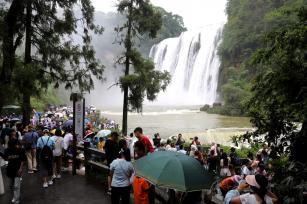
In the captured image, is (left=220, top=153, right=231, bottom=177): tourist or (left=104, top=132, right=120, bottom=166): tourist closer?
(left=104, top=132, right=120, bottom=166): tourist

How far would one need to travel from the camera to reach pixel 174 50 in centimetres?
6078

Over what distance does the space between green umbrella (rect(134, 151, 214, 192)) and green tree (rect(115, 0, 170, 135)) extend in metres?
13.2

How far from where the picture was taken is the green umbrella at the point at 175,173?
456cm

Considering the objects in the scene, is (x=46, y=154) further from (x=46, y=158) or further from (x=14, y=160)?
(x=14, y=160)

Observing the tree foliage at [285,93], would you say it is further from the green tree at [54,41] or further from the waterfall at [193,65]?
the waterfall at [193,65]

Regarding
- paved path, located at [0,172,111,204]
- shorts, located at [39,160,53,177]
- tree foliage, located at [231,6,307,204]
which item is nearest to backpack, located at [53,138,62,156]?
shorts, located at [39,160,53,177]

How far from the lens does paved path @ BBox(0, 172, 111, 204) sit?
8383 millimetres

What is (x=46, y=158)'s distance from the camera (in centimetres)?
923

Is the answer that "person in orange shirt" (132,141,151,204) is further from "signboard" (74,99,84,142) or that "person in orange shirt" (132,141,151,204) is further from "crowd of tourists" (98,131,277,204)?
"signboard" (74,99,84,142)

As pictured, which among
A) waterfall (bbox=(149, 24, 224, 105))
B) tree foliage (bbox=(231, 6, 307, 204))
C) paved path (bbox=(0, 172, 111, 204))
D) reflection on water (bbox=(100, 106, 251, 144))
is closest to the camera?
tree foliage (bbox=(231, 6, 307, 204))

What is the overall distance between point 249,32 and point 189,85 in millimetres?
12359

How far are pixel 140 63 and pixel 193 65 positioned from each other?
1483 inches

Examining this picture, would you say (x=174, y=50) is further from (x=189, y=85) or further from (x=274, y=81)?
(x=274, y=81)

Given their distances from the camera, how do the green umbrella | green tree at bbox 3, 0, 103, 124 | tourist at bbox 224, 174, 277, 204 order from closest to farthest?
tourist at bbox 224, 174, 277, 204 < the green umbrella < green tree at bbox 3, 0, 103, 124
